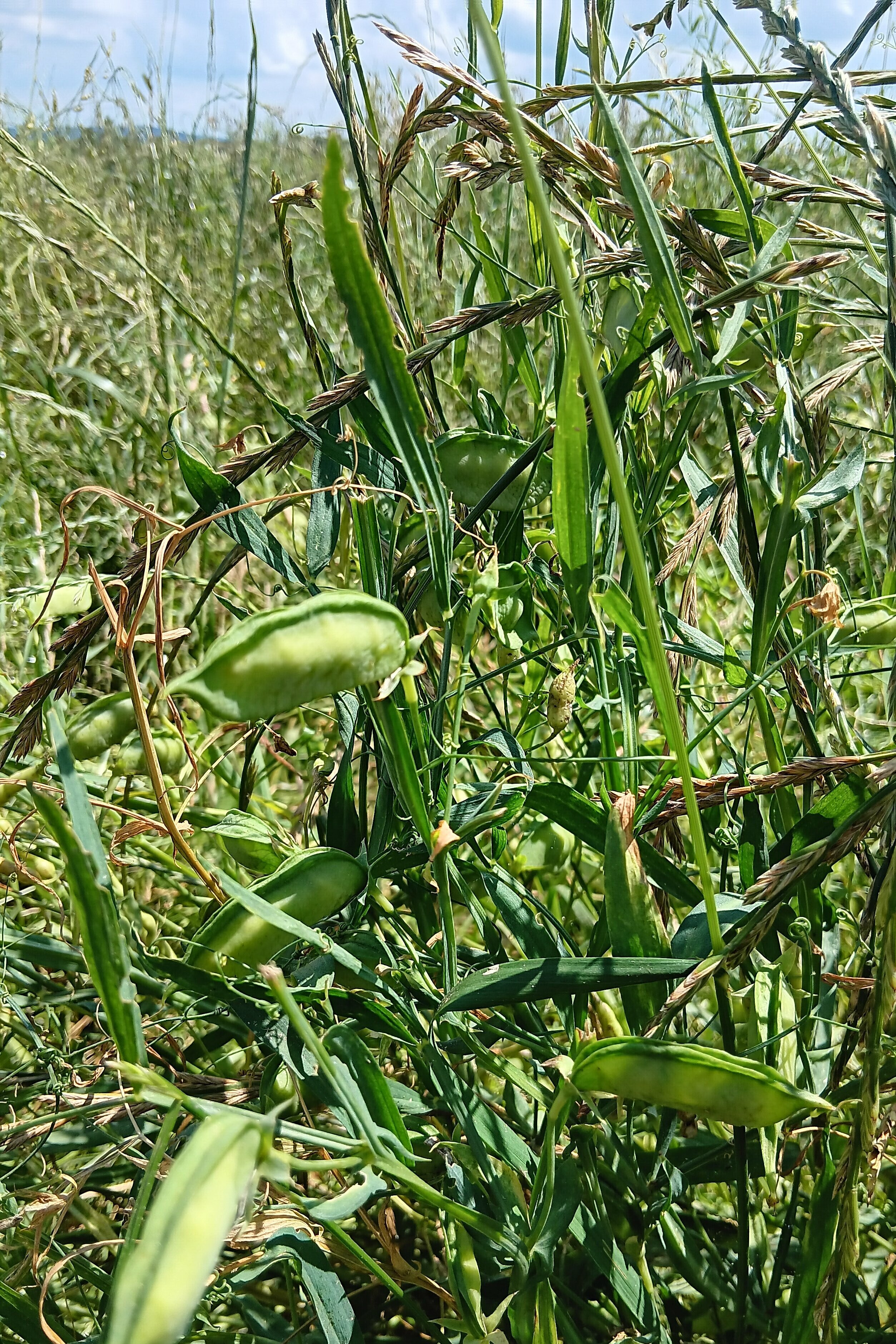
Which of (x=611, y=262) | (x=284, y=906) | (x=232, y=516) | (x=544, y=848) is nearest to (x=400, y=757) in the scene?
(x=284, y=906)

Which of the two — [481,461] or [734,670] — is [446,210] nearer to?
[481,461]

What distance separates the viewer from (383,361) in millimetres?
433

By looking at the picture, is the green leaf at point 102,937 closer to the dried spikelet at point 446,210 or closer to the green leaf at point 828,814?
the green leaf at point 828,814

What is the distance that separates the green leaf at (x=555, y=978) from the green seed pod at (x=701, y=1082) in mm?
50

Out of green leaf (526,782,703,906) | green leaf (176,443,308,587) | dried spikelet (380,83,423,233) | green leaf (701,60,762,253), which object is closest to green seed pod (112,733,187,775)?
green leaf (176,443,308,587)

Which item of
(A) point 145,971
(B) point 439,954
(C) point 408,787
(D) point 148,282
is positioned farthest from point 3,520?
(C) point 408,787

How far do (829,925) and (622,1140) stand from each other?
19cm

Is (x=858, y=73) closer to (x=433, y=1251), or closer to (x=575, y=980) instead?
(x=575, y=980)

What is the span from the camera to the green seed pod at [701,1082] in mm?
431

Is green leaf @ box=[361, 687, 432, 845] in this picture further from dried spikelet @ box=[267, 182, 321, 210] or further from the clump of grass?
dried spikelet @ box=[267, 182, 321, 210]

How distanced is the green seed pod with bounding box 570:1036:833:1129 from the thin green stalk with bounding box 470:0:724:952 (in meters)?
0.05

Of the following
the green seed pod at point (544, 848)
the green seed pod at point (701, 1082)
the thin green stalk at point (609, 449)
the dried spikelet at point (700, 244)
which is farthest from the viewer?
the green seed pod at point (544, 848)

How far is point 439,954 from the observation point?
664 mm

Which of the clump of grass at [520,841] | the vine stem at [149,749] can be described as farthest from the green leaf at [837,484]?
the vine stem at [149,749]
